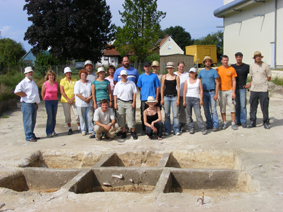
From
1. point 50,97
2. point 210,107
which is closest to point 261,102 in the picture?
point 210,107

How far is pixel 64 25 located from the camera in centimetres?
2616

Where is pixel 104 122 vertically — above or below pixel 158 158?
above

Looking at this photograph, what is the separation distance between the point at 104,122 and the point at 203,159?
8.24 ft

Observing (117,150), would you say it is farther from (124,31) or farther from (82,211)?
(124,31)

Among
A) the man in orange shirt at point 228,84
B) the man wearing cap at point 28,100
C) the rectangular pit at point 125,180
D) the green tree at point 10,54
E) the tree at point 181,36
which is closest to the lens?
the rectangular pit at point 125,180

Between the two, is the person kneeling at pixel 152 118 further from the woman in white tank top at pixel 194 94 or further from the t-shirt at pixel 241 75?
the t-shirt at pixel 241 75

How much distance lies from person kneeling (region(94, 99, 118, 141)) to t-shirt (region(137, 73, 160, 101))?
3.17 feet

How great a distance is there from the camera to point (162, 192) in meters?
3.97

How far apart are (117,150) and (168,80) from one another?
2251 millimetres

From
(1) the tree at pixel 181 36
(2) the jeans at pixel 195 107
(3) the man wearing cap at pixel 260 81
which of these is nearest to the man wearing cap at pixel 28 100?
(2) the jeans at pixel 195 107

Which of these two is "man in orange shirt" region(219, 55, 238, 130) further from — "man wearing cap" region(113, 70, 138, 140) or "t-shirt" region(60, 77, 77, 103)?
"t-shirt" region(60, 77, 77, 103)

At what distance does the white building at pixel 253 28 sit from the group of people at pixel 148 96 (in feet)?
36.1

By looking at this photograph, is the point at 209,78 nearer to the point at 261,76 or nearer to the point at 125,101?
the point at 261,76

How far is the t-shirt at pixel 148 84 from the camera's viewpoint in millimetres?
6766
